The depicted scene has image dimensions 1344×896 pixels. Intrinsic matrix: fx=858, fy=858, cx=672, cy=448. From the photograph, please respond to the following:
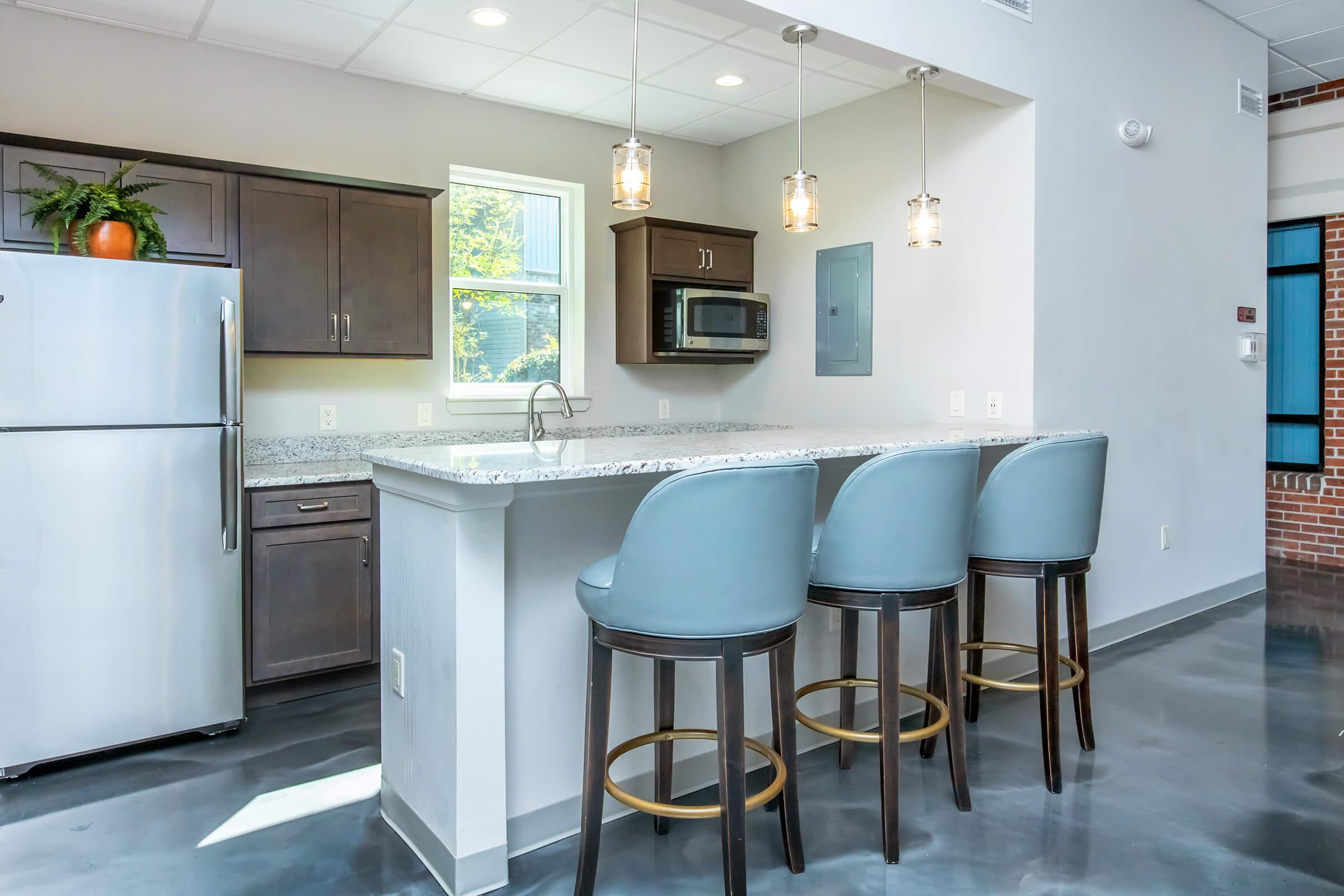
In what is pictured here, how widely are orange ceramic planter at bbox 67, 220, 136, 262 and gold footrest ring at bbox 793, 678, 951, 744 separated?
8.42 feet

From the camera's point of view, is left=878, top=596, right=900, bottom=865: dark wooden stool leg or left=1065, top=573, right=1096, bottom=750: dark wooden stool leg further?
left=1065, top=573, right=1096, bottom=750: dark wooden stool leg

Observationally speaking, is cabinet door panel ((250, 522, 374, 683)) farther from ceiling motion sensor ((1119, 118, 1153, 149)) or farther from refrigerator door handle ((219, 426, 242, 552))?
ceiling motion sensor ((1119, 118, 1153, 149))

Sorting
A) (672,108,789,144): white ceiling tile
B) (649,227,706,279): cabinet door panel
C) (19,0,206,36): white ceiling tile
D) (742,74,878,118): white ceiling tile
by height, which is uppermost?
(672,108,789,144): white ceiling tile

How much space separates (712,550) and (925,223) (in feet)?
6.18

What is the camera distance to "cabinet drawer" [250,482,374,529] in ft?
10.5

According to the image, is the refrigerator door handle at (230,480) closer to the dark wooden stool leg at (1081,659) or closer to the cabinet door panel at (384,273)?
the cabinet door panel at (384,273)

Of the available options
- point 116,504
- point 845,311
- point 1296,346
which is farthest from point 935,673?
point 1296,346

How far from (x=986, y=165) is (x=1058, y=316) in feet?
2.28

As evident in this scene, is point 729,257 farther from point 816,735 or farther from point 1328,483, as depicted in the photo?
point 1328,483

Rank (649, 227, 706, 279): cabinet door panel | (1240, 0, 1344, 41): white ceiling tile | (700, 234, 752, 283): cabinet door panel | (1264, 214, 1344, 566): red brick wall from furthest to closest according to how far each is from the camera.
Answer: (1264, 214, 1344, 566): red brick wall < (700, 234, 752, 283): cabinet door panel < (649, 227, 706, 279): cabinet door panel < (1240, 0, 1344, 41): white ceiling tile

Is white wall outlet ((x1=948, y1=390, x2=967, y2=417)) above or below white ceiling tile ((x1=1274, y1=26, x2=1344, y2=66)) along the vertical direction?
below

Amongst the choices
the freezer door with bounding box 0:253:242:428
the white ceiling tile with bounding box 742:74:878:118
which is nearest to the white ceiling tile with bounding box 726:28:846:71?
the white ceiling tile with bounding box 742:74:878:118

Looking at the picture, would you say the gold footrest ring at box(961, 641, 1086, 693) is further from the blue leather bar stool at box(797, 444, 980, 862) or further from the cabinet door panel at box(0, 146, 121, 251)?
the cabinet door panel at box(0, 146, 121, 251)

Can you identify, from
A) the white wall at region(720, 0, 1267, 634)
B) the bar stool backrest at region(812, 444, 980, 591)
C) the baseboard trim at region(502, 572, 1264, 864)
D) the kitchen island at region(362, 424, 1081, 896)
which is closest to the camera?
the kitchen island at region(362, 424, 1081, 896)
